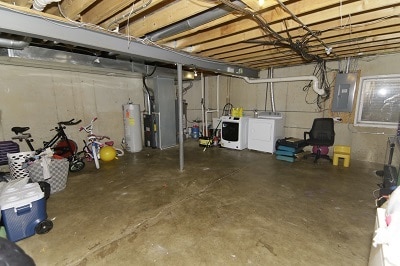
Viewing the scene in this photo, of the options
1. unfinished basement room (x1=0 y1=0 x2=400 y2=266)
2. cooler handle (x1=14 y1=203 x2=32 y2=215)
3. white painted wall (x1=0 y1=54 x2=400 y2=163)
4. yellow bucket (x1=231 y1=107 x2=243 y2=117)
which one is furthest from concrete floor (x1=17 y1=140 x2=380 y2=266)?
yellow bucket (x1=231 y1=107 x2=243 y2=117)

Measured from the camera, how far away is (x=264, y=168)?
12.7ft

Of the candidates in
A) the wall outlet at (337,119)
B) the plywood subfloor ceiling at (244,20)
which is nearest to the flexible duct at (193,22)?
the plywood subfloor ceiling at (244,20)

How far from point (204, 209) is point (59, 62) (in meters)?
3.45

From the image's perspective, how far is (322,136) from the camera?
426 centimetres

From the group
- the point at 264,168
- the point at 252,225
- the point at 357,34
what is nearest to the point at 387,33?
the point at 357,34

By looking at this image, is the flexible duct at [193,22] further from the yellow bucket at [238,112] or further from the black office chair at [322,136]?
the black office chair at [322,136]

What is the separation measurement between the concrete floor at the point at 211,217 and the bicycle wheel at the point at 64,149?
21.0 inches

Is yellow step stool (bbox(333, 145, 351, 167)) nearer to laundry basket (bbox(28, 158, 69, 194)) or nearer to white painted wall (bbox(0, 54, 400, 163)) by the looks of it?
white painted wall (bbox(0, 54, 400, 163))

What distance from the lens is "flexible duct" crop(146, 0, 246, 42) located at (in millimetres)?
2010

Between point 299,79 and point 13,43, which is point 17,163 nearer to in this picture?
point 13,43

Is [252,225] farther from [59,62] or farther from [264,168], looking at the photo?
[59,62]

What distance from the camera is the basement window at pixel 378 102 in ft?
12.7

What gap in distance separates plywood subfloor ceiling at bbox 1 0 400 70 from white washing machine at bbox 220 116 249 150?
2.11 m

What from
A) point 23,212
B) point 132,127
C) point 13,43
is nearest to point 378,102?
point 132,127
